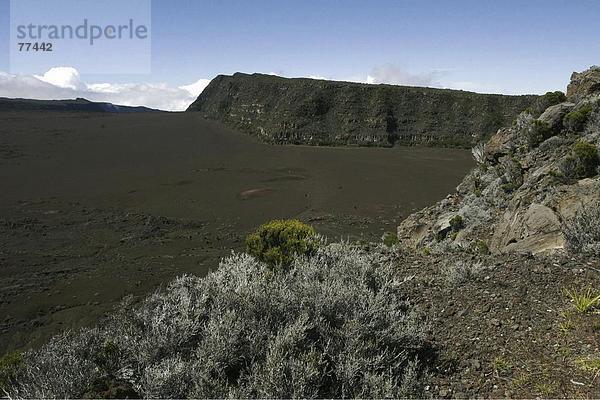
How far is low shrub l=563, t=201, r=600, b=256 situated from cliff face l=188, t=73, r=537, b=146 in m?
48.7

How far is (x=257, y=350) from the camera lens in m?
4.44

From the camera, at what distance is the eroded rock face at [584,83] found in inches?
582

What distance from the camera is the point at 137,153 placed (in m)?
46.1

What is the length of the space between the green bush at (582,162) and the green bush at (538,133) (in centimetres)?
413

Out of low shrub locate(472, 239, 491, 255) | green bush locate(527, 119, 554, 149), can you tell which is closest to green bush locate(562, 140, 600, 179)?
low shrub locate(472, 239, 491, 255)

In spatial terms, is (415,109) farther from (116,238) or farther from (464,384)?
(464,384)

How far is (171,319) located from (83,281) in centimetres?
1183

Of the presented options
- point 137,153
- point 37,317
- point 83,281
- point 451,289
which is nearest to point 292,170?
point 137,153

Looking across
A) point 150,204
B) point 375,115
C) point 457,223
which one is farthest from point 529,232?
point 375,115

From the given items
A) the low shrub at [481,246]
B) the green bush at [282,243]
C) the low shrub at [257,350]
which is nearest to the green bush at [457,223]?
the low shrub at [481,246]

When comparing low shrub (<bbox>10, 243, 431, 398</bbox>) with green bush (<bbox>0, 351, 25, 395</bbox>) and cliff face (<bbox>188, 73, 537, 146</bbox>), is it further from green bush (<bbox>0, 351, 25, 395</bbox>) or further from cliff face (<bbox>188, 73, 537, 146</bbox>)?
cliff face (<bbox>188, 73, 537, 146</bbox>)

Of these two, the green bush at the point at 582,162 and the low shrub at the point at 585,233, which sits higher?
the green bush at the point at 582,162

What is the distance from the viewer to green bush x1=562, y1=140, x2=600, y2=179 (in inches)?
376

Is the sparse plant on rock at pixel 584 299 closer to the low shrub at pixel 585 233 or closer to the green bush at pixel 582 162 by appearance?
the low shrub at pixel 585 233
